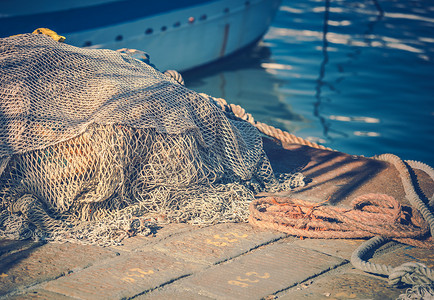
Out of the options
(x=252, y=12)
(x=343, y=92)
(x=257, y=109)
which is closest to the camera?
(x=257, y=109)

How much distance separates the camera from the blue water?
9.48 meters

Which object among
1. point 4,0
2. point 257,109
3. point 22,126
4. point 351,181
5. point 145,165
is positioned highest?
point 4,0

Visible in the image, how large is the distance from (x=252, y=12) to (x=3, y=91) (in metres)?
9.89

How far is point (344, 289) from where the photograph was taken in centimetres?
309

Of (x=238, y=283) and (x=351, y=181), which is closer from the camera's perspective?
(x=238, y=283)

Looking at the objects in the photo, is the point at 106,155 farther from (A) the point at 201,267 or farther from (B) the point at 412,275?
(B) the point at 412,275

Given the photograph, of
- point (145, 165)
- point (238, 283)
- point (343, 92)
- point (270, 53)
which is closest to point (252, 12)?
point (270, 53)

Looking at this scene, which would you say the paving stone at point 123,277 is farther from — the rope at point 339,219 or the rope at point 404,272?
the rope at point 404,272

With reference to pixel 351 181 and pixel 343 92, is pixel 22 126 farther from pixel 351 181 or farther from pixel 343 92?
pixel 343 92

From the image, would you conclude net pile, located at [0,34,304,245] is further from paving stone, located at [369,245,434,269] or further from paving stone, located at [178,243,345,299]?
paving stone, located at [369,245,434,269]

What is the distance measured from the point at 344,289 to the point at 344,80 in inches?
373

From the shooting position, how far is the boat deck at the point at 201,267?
9.89ft

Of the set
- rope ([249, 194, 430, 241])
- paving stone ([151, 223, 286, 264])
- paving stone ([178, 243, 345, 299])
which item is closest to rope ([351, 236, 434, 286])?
paving stone ([178, 243, 345, 299])

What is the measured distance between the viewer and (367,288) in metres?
3.11
